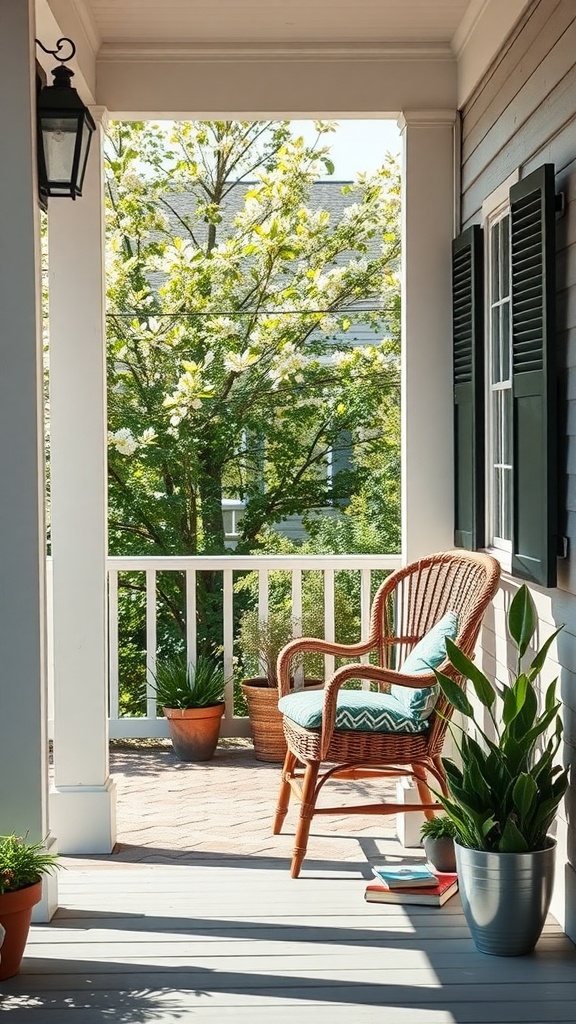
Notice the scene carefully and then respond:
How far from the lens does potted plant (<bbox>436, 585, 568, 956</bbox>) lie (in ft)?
10.6

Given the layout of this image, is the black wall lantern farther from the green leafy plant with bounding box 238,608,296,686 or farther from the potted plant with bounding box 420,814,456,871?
the green leafy plant with bounding box 238,608,296,686

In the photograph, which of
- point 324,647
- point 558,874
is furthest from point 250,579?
point 558,874

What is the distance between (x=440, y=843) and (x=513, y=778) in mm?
727

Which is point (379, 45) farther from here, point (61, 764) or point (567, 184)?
point (61, 764)

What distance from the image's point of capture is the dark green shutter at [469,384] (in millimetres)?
4301

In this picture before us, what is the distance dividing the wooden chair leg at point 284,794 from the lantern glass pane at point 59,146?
84.9 inches

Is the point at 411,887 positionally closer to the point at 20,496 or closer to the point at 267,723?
the point at 20,496

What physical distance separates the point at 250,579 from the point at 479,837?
5442 millimetres

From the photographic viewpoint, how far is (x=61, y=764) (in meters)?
4.44

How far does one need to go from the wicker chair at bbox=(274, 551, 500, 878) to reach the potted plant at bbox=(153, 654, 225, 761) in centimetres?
137

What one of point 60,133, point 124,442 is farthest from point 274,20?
point 124,442

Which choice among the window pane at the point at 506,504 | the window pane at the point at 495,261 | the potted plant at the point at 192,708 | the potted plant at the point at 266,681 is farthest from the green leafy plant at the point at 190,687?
the window pane at the point at 495,261

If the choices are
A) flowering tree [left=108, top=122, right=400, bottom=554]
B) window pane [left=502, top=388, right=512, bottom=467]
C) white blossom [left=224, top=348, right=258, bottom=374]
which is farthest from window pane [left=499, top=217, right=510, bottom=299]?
flowering tree [left=108, top=122, right=400, bottom=554]

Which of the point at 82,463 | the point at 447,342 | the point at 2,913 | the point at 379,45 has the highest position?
the point at 379,45
